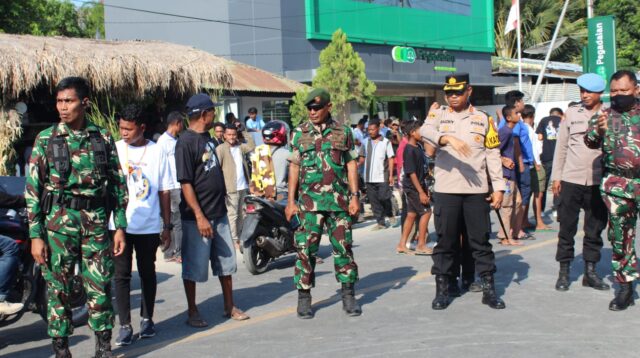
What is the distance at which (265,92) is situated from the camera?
20.4 metres

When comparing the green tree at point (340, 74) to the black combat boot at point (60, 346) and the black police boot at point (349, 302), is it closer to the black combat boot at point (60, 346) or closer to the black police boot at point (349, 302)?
the black police boot at point (349, 302)

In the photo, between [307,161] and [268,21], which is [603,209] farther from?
[268,21]

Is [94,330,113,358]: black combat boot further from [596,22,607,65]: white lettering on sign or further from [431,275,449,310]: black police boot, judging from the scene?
[596,22,607,65]: white lettering on sign

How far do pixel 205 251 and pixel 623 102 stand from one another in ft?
12.2

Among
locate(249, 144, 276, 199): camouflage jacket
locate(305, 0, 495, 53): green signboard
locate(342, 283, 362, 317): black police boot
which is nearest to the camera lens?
locate(342, 283, 362, 317): black police boot

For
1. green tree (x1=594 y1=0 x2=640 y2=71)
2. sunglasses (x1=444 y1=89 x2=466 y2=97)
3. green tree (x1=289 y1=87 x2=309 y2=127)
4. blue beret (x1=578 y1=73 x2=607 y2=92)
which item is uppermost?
green tree (x1=594 y1=0 x2=640 y2=71)

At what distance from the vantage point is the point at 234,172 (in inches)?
381

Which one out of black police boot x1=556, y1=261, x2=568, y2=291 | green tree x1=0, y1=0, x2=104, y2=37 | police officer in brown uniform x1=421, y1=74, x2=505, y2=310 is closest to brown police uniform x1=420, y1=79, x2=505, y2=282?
police officer in brown uniform x1=421, y1=74, x2=505, y2=310

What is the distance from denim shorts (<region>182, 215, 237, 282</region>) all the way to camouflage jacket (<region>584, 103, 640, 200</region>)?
3261 millimetres

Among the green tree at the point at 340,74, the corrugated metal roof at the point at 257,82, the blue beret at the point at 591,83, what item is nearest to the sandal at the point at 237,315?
the blue beret at the point at 591,83

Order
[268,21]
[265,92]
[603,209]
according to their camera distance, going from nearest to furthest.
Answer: [603,209]
[265,92]
[268,21]

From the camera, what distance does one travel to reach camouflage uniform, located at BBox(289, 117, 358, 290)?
20.1 feet

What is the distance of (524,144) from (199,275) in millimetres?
6088

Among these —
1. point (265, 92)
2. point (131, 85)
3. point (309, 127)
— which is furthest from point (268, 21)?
point (309, 127)
